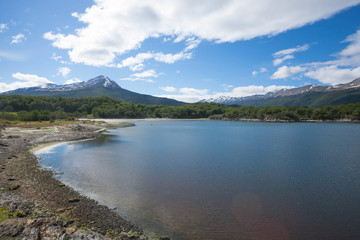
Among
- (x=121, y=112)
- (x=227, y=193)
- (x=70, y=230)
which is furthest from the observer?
(x=121, y=112)

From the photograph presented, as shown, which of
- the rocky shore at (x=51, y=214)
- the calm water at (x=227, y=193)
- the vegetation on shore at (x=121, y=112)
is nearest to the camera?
the rocky shore at (x=51, y=214)

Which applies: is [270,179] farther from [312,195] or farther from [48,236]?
[48,236]

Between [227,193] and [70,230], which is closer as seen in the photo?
[70,230]

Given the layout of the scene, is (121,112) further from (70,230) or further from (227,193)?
(70,230)

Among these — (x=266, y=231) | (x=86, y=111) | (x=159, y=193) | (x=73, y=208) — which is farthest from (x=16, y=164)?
(x=86, y=111)

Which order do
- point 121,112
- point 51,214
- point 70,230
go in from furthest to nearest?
1. point 121,112
2. point 51,214
3. point 70,230

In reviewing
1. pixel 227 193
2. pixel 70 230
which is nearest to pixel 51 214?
pixel 70 230

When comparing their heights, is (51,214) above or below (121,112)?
below

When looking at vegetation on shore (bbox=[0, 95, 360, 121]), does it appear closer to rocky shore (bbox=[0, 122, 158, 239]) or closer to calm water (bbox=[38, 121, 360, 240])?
calm water (bbox=[38, 121, 360, 240])

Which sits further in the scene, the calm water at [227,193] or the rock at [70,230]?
the calm water at [227,193]

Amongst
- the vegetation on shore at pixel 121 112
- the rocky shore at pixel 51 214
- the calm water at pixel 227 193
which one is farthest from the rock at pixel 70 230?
the vegetation on shore at pixel 121 112

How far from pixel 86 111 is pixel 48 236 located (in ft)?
607

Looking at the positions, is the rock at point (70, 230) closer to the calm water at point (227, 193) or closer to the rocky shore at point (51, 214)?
the rocky shore at point (51, 214)

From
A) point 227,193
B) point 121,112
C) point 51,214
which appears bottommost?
point 227,193
